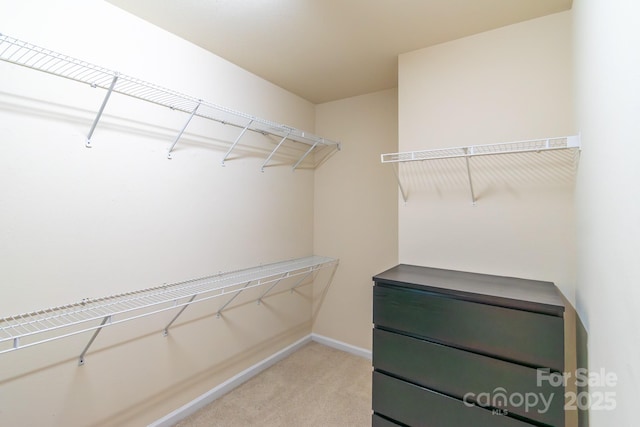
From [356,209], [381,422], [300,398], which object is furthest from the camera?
[356,209]

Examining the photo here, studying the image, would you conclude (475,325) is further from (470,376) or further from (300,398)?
(300,398)

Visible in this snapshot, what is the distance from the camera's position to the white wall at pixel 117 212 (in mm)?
1302

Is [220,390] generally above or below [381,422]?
below

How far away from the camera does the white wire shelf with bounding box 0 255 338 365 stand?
123 cm

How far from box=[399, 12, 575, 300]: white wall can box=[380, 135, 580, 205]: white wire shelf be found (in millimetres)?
46

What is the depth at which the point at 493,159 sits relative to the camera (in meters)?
1.73

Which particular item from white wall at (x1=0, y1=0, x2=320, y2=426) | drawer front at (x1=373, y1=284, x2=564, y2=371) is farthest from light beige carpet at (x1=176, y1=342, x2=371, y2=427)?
drawer front at (x1=373, y1=284, x2=564, y2=371)

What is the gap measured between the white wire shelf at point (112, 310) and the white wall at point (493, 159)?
1.18 meters

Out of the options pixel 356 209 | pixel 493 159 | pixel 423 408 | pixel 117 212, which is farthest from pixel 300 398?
pixel 493 159

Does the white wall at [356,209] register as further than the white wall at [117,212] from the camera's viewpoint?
Yes

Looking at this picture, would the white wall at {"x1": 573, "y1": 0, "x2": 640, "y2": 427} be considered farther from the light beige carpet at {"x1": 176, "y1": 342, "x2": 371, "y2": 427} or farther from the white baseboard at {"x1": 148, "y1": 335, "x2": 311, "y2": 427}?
the white baseboard at {"x1": 148, "y1": 335, "x2": 311, "y2": 427}

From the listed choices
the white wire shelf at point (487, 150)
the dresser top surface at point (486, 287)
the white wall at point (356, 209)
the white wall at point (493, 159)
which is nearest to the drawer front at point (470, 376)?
the dresser top surface at point (486, 287)

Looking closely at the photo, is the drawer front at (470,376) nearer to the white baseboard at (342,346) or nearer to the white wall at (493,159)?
the white wall at (493,159)

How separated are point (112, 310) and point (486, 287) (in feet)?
6.25
